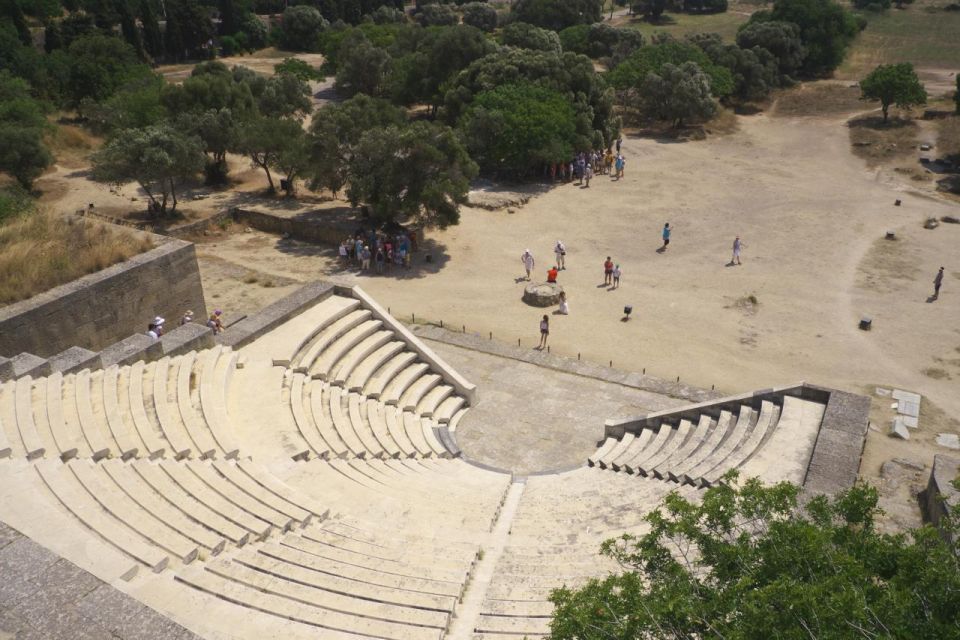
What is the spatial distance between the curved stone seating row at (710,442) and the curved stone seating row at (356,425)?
429 cm

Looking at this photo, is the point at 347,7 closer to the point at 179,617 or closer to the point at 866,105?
the point at 866,105

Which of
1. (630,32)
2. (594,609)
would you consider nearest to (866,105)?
(630,32)

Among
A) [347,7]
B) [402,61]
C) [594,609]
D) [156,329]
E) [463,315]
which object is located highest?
[347,7]

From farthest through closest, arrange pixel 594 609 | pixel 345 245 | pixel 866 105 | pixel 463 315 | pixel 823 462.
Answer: pixel 866 105 < pixel 345 245 < pixel 463 315 < pixel 823 462 < pixel 594 609

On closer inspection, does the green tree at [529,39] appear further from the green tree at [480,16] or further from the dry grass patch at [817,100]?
the green tree at [480,16]

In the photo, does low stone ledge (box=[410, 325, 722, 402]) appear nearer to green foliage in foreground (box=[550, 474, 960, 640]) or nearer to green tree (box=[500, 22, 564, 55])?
green foliage in foreground (box=[550, 474, 960, 640])

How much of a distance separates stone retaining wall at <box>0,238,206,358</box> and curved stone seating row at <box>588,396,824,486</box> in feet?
45.2

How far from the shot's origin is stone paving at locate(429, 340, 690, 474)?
1780 cm

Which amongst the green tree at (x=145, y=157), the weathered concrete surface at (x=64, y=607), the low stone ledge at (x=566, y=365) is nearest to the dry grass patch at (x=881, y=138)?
the low stone ledge at (x=566, y=365)

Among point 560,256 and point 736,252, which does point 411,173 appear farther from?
point 736,252

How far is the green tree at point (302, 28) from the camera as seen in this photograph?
267 ft

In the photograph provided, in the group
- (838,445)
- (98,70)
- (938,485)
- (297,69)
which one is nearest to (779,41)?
(297,69)

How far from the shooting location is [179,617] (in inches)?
371

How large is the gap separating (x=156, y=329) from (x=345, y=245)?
11.1 meters
